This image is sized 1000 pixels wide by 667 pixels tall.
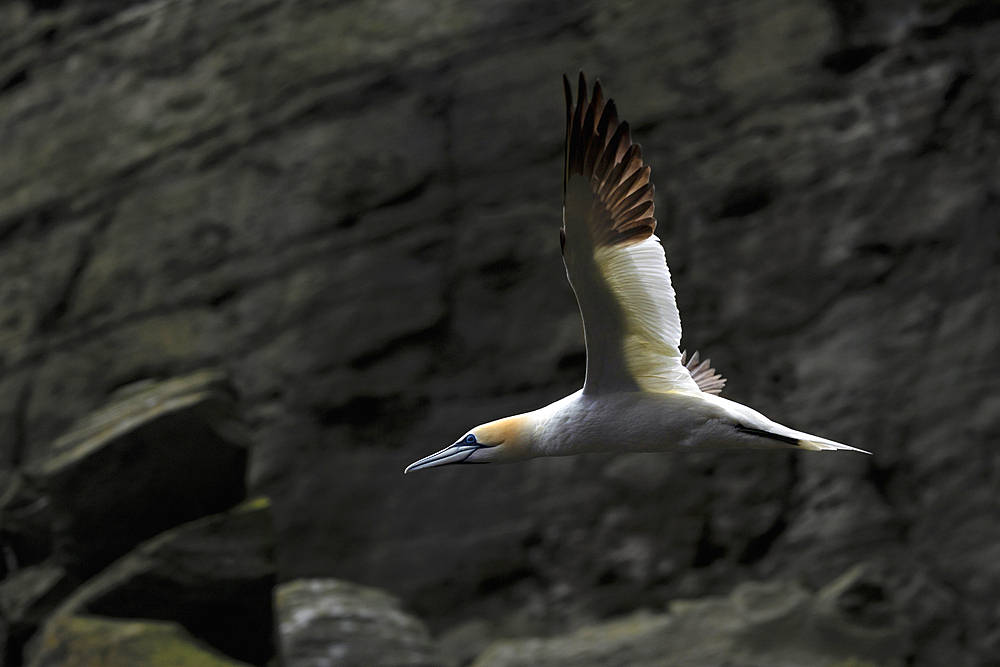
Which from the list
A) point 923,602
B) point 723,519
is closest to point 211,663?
point 723,519

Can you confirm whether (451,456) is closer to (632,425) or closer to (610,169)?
(632,425)

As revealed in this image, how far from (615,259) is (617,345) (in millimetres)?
353

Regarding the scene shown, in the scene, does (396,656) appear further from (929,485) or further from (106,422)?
(929,485)

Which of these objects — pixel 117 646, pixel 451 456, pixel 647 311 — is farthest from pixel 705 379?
pixel 117 646

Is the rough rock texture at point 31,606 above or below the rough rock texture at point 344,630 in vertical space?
above

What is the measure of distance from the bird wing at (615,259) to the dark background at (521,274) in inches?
168

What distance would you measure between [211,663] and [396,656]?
1.71 m

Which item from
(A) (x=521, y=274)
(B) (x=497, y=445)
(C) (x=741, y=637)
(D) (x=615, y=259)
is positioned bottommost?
(C) (x=741, y=637)

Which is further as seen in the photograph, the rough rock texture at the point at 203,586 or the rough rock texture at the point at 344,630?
the rough rock texture at the point at 344,630

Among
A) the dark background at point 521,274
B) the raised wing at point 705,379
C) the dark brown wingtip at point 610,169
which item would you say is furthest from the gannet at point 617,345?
the dark background at point 521,274

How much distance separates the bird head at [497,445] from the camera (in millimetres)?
3734

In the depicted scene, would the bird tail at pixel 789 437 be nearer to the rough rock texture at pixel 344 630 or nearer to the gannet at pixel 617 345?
the gannet at pixel 617 345

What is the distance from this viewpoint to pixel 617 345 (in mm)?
3736

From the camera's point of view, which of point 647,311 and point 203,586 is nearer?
point 647,311
